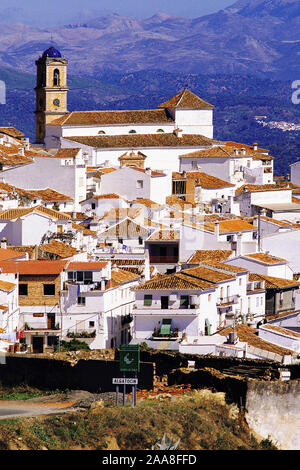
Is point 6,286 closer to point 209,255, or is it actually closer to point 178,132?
point 209,255

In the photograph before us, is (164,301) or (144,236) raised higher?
(144,236)

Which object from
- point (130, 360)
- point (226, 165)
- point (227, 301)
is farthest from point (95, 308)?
point (226, 165)

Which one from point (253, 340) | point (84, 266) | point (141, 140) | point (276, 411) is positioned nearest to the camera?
point (276, 411)

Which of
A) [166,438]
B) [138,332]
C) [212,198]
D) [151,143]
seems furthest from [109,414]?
[151,143]

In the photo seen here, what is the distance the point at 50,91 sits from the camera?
77.4m

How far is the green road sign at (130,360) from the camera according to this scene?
2381 centimetres

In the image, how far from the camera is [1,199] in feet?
163

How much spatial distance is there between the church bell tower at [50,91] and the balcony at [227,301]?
131 ft

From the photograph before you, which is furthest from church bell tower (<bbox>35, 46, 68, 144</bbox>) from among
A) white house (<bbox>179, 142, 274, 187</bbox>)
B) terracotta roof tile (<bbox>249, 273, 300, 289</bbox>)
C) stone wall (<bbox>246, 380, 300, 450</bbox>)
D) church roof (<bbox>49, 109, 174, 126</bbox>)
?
stone wall (<bbox>246, 380, 300, 450</bbox>)

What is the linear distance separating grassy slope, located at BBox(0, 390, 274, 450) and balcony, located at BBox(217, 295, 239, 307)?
1171 centimetres

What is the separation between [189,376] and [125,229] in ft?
73.8

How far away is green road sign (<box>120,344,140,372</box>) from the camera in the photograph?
2381cm

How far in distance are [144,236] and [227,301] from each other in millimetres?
10838

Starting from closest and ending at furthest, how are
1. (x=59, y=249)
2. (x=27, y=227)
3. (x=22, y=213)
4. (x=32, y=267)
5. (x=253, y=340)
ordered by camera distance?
(x=253, y=340) → (x=32, y=267) → (x=59, y=249) → (x=27, y=227) → (x=22, y=213)
